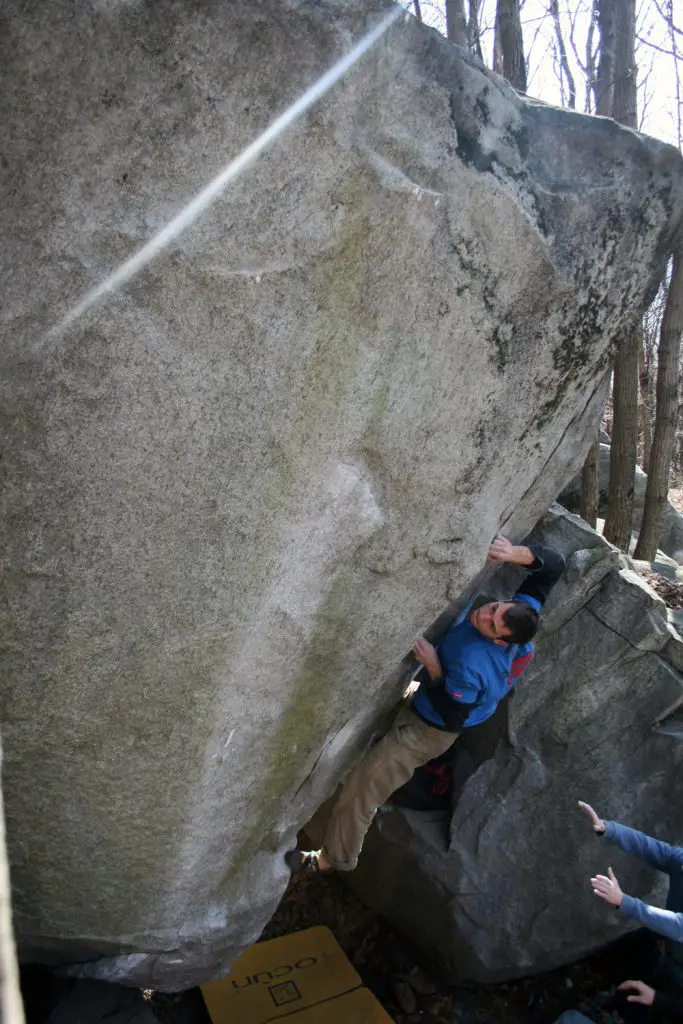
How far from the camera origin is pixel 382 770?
3.70 m

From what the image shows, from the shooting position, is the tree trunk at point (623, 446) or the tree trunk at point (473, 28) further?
the tree trunk at point (473, 28)

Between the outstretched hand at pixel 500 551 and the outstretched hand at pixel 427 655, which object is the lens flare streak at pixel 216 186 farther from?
the outstretched hand at pixel 427 655

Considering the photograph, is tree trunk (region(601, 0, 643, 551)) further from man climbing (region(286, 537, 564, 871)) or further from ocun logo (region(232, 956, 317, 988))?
ocun logo (region(232, 956, 317, 988))

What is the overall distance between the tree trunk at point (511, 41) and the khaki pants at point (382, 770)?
5.08 m

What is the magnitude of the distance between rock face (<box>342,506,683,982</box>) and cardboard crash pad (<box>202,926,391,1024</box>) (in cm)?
67

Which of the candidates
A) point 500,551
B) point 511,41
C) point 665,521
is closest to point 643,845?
point 500,551

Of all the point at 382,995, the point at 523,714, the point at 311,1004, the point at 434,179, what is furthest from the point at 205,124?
the point at 382,995

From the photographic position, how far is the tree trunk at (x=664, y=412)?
595 centimetres

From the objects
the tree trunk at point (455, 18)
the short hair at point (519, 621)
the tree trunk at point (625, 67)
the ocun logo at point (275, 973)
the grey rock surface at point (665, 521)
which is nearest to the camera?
the short hair at point (519, 621)

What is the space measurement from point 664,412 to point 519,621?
370cm

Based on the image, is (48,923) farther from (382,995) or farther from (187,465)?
(382,995)

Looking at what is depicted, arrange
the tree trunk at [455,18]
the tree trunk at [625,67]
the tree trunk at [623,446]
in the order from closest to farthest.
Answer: the tree trunk at [625,67]
the tree trunk at [623,446]
the tree trunk at [455,18]

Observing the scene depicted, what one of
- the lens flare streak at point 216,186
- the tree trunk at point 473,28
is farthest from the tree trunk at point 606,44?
the lens flare streak at point 216,186

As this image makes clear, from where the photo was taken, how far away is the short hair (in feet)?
10.6
